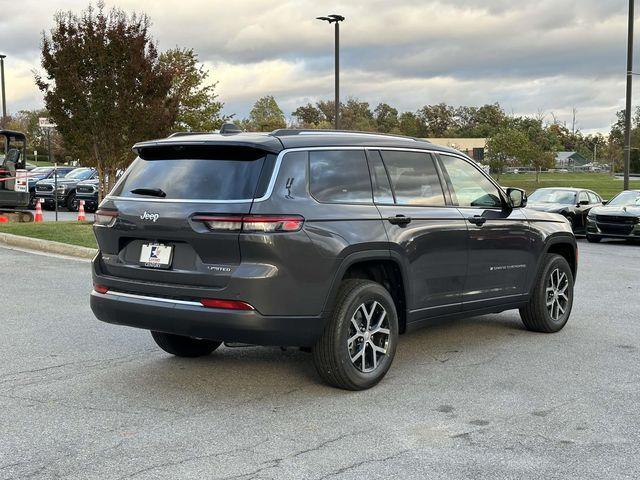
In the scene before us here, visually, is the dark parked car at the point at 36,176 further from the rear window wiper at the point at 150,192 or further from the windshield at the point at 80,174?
the rear window wiper at the point at 150,192

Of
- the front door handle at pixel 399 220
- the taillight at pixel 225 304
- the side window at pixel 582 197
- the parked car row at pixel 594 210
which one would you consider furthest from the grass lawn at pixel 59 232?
the side window at pixel 582 197

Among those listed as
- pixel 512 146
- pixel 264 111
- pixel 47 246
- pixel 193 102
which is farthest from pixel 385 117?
pixel 47 246

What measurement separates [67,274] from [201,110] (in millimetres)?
24060

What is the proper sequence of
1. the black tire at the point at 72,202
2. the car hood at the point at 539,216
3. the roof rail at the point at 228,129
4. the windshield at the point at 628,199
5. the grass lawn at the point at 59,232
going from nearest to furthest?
the roof rail at the point at 228,129 → the car hood at the point at 539,216 → the grass lawn at the point at 59,232 → the windshield at the point at 628,199 → the black tire at the point at 72,202

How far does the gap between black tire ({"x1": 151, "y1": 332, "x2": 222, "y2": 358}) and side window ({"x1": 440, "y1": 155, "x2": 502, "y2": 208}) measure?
242cm

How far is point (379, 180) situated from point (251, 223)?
131 centimetres

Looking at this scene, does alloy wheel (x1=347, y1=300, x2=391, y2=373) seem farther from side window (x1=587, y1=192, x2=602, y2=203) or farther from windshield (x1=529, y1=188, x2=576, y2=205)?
side window (x1=587, y1=192, x2=602, y2=203)

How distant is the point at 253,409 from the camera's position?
16.4 ft

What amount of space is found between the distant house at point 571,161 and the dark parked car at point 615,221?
96191mm

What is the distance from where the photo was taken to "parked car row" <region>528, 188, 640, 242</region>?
→ 18.2m

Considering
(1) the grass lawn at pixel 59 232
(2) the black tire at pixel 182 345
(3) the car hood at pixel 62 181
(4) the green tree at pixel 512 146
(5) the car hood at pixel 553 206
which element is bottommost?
(2) the black tire at pixel 182 345

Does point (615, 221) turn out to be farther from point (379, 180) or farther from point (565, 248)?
point (379, 180)

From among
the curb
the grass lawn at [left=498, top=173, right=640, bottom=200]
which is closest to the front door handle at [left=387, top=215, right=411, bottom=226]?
the curb

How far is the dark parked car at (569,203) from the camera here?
20.0 m
